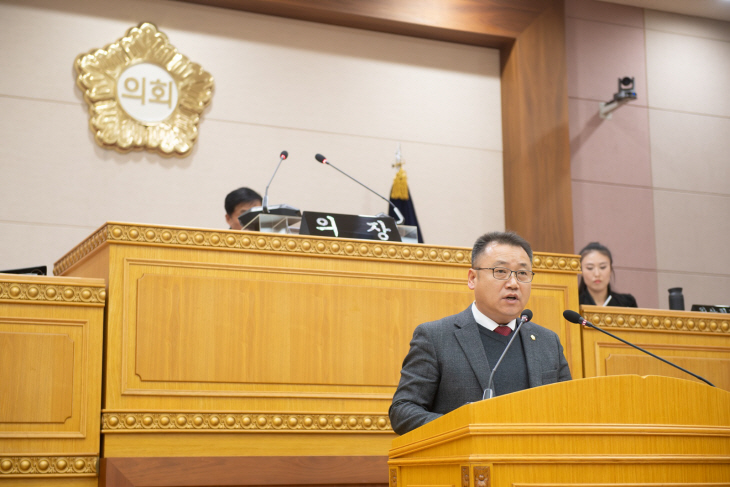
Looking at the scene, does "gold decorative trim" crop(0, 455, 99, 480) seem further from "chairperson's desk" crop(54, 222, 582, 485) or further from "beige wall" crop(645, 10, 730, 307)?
"beige wall" crop(645, 10, 730, 307)

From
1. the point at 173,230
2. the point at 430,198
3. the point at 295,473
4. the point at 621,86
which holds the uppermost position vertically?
the point at 621,86

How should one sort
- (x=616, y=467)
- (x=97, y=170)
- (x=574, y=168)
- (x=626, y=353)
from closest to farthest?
(x=616, y=467), (x=626, y=353), (x=97, y=170), (x=574, y=168)

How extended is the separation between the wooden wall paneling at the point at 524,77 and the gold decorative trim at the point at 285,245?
92.6 inches

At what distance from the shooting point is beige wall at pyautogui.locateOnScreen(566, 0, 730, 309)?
615cm

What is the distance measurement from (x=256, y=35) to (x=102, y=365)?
328 cm

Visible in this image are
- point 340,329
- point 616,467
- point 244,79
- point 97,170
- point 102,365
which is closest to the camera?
point 616,467

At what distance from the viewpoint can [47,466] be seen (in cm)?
285

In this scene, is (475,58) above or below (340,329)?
above

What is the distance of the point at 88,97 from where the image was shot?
16.8 ft

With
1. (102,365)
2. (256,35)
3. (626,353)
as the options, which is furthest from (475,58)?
(102,365)

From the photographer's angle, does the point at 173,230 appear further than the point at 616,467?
Yes

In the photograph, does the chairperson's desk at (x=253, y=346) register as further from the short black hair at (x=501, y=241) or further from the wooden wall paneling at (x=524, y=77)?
the wooden wall paneling at (x=524, y=77)

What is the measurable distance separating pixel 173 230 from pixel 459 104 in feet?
11.5

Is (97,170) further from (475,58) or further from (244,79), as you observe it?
(475,58)
